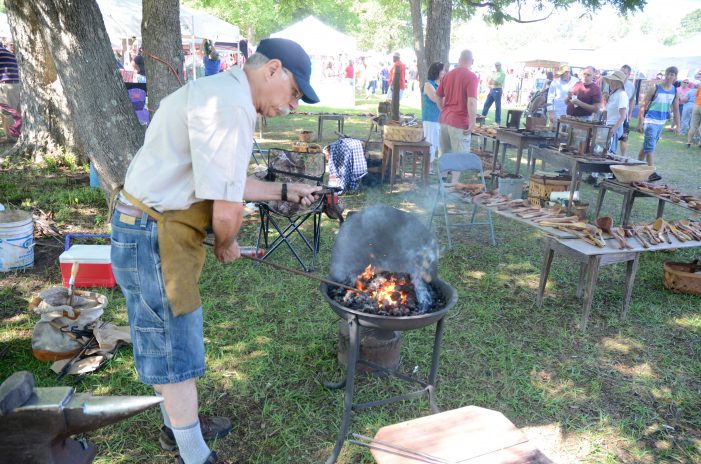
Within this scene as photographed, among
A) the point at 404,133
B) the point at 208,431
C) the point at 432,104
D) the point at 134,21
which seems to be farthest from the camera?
the point at 134,21

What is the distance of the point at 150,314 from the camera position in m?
2.21

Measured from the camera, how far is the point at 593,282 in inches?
172

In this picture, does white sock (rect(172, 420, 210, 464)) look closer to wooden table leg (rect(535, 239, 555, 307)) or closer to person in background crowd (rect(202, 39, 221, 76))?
wooden table leg (rect(535, 239, 555, 307))

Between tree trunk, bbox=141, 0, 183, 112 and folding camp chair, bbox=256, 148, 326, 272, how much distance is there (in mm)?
1808

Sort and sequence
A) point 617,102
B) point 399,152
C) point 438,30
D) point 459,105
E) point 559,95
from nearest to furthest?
point 459,105
point 399,152
point 617,102
point 438,30
point 559,95

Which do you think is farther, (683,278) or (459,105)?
(459,105)

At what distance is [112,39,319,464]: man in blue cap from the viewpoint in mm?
1931

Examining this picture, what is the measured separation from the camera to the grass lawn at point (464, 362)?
3092mm

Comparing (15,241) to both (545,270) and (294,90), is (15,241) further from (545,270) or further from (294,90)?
(545,270)

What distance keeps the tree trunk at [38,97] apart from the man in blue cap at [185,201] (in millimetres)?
7335

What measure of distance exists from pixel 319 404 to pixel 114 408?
8.05 ft

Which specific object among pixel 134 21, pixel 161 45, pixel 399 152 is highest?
pixel 134 21

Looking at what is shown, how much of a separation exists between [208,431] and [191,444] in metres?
0.52

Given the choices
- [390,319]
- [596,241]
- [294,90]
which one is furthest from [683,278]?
[294,90]
